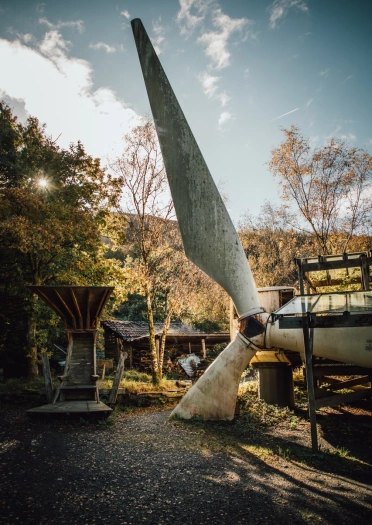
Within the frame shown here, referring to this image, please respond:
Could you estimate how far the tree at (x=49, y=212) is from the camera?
12.1 metres

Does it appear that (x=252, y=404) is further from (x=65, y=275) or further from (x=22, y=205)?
(x=22, y=205)

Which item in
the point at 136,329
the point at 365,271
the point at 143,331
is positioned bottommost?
the point at 143,331

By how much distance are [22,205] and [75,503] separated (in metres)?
10.6

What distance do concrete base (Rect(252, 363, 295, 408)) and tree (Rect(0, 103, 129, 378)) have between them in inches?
301

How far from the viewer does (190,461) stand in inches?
219

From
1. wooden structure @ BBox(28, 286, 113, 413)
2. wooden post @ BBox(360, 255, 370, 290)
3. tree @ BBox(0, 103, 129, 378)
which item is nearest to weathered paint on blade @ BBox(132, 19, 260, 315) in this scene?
wooden structure @ BBox(28, 286, 113, 413)

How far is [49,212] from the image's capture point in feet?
40.2

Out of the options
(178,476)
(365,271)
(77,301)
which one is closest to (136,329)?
(77,301)

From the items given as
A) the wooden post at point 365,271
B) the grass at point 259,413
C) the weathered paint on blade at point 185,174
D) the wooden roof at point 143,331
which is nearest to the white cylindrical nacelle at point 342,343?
the grass at point 259,413

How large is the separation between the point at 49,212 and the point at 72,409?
23.9ft

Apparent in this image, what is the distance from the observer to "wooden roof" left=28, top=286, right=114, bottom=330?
9461 mm

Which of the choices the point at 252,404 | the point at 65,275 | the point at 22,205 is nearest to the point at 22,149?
the point at 22,205

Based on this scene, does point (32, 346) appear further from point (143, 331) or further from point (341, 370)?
point (143, 331)

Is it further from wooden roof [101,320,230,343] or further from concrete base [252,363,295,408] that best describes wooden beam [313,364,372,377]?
wooden roof [101,320,230,343]
